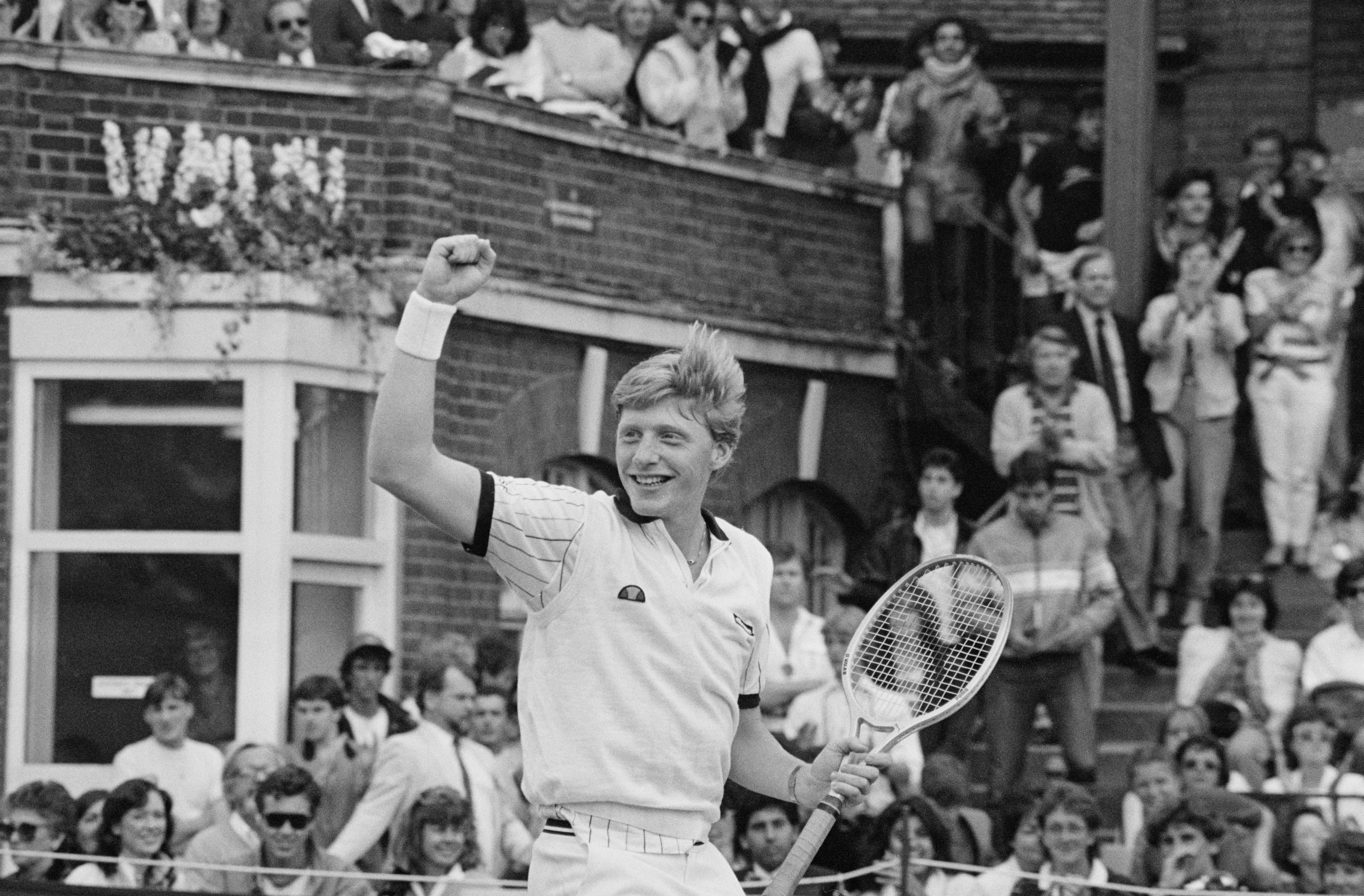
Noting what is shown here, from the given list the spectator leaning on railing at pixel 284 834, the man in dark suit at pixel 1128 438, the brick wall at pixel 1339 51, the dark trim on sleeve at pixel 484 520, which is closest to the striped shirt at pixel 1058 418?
the man in dark suit at pixel 1128 438

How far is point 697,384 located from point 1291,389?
9.15 metres

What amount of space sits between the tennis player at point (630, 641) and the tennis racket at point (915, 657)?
0.18m

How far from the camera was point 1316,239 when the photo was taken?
15.0 meters

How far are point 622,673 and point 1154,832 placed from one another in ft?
16.8

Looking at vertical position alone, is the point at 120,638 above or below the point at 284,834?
above

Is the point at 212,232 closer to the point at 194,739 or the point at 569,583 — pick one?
the point at 194,739

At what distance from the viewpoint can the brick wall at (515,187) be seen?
13.9 meters

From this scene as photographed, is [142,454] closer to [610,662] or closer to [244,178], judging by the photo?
[244,178]

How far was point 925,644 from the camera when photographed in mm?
7672

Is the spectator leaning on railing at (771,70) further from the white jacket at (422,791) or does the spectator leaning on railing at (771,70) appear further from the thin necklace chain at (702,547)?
the thin necklace chain at (702,547)

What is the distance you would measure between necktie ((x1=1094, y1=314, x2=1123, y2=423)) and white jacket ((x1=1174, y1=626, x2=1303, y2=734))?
1580 mm

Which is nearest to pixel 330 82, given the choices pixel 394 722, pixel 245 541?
pixel 245 541

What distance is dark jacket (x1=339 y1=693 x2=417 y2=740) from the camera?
39.5 ft

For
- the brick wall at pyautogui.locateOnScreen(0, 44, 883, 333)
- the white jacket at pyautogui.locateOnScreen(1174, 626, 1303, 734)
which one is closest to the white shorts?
the white jacket at pyautogui.locateOnScreen(1174, 626, 1303, 734)
